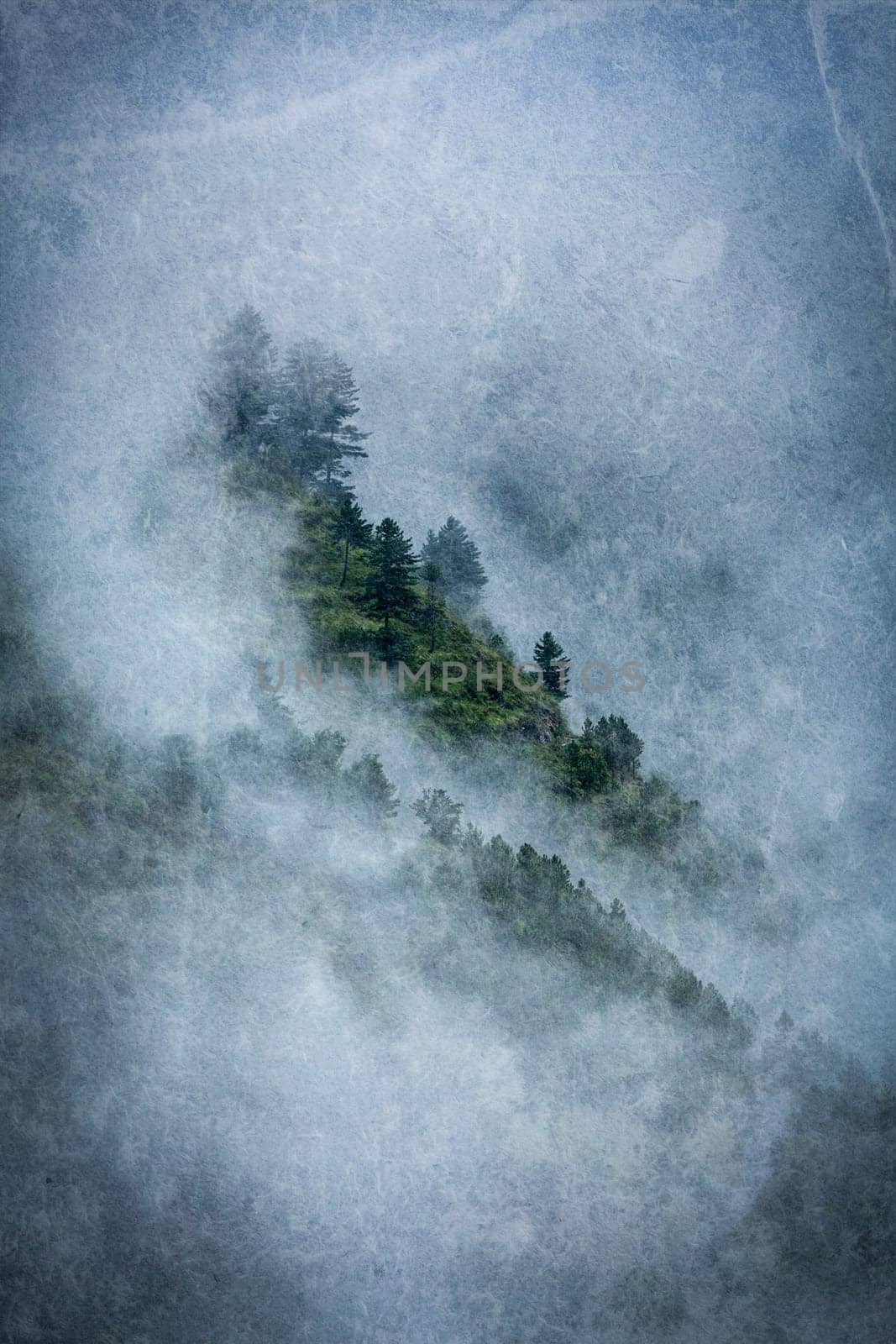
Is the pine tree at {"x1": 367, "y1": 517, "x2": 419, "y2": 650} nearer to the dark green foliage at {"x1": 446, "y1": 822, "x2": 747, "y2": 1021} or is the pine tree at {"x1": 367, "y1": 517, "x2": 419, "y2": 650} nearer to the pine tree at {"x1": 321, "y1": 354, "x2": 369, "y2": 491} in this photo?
the pine tree at {"x1": 321, "y1": 354, "x2": 369, "y2": 491}

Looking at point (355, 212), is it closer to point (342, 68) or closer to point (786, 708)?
point (342, 68)

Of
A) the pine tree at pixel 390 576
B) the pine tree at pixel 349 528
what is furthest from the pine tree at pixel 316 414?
the pine tree at pixel 390 576

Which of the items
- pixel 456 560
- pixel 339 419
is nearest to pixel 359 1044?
pixel 456 560

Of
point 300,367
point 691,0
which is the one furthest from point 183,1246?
point 691,0

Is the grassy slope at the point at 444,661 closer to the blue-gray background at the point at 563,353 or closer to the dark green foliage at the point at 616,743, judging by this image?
the dark green foliage at the point at 616,743

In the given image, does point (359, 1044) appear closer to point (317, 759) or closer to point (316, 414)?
point (317, 759)

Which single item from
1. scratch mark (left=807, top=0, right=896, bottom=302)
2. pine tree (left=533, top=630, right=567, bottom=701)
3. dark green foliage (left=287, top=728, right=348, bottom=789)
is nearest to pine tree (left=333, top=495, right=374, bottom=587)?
dark green foliage (left=287, top=728, right=348, bottom=789)
